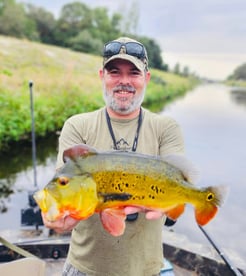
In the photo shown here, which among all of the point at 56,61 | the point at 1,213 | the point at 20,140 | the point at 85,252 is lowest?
the point at 1,213

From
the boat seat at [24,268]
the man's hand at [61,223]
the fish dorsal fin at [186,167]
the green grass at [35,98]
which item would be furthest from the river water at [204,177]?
the boat seat at [24,268]

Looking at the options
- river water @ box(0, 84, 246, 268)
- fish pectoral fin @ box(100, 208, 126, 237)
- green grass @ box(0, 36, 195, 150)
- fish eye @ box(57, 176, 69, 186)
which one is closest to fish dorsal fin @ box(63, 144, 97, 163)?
fish eye @ box(57, 176, 69, 186)

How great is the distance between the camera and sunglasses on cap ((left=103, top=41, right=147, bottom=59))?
94.6 inches

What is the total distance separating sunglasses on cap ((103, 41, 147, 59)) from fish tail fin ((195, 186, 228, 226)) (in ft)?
3.21

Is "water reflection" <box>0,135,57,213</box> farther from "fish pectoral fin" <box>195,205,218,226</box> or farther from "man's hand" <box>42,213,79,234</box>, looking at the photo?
"fish pectoral fin" <box>195,205,218,226</box>

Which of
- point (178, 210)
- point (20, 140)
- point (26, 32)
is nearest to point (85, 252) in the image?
point (178, 210)

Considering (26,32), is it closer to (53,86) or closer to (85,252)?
(53,86)

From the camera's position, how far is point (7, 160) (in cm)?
1122

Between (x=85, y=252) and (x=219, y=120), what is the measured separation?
24.6 metres

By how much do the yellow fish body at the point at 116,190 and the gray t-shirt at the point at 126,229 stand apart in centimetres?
36

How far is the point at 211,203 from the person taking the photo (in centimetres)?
190

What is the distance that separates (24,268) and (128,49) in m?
1.62

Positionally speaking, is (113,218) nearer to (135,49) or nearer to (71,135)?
(71,135)

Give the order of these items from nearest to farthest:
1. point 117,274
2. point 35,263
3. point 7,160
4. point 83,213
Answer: point 83,213
point 117,274
point 35,263
point 7,160
